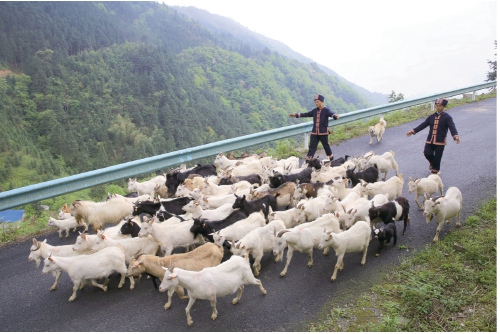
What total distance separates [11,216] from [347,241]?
24.1 ft

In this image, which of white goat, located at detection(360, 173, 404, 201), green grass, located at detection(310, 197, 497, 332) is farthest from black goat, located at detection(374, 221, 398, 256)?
white goat, located at detection(360, 173, 404, 201)

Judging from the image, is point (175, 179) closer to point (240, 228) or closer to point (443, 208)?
point (240, 228)

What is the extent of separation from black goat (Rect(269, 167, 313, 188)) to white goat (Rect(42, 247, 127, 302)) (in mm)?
4084

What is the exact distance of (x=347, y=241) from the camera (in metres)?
6.34

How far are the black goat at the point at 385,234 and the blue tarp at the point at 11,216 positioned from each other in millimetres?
7680

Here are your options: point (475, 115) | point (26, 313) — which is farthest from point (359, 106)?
point (26, 313)

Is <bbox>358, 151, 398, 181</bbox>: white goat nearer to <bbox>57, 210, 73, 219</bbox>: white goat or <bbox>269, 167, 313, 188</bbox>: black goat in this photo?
<bbox>269, 167, 313, 188</bbox>: black goat

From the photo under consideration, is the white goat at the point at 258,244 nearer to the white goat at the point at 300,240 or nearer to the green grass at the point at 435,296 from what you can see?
the white goat at the point at 300,240

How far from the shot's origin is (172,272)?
5301 mm

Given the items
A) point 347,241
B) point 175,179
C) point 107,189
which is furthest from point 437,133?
point 107,189

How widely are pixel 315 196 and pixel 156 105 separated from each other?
5881cm

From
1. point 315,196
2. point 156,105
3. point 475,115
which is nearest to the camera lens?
point 315,196

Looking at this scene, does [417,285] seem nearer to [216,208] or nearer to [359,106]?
[216,208]

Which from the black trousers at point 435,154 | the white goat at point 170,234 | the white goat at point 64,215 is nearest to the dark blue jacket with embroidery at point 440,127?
the black trousers at point 435,154
